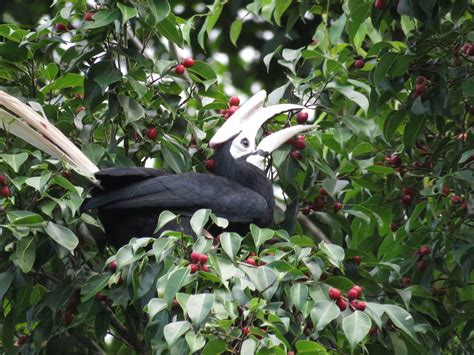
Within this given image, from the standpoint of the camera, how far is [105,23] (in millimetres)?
4926

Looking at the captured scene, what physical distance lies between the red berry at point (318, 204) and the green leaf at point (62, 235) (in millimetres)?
1293

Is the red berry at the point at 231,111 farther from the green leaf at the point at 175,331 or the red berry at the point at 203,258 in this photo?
the green leaf at the point at 175,331

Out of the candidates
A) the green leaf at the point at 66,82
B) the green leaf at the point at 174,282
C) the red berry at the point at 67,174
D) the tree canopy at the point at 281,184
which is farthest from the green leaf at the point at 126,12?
the green leaf at the point at 174,282

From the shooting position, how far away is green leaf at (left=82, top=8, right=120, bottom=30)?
4.93 m

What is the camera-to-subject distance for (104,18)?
4953 millimetres

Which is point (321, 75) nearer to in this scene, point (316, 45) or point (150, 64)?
point (316, 45)

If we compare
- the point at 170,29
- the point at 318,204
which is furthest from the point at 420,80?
the point at 170,29

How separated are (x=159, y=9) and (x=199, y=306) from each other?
1.55 m

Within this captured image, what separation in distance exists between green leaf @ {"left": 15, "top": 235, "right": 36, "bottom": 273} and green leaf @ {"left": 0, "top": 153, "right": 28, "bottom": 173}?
0.90 ft

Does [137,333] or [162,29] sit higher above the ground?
[162,29]

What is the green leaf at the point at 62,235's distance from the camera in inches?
181

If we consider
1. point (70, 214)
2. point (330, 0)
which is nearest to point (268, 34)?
point (330, 0)

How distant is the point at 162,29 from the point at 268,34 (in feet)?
13.8

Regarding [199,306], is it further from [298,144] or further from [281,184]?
[281,184]
